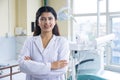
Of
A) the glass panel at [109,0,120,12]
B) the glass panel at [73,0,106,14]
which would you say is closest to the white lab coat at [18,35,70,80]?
the glass panel at [109,0,120,12]

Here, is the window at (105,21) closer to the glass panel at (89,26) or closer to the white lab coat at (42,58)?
the glass panel at (89,26)

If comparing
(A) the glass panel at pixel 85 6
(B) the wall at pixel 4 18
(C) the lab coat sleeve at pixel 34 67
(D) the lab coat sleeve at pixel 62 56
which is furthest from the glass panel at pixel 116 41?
(C) the lab coat sleeve at pixel 34 67

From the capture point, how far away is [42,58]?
125 centimetres

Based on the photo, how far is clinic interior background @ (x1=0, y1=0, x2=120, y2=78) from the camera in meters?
3.96

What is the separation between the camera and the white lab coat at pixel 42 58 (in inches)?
47.0

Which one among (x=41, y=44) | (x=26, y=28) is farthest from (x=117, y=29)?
(x=41, y=44)

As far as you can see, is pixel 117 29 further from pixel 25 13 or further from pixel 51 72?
pixel 51 72

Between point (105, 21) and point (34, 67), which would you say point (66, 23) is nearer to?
point (105, 21)

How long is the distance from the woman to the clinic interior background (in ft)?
8.23

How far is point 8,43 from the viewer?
4.07m

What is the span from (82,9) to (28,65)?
3452 millimetres

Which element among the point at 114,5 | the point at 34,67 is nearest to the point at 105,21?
the point at 114,5

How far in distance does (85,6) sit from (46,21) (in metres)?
3.28

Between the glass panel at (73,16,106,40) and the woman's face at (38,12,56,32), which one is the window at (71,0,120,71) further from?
the woman's face at (38,12,56,32)
